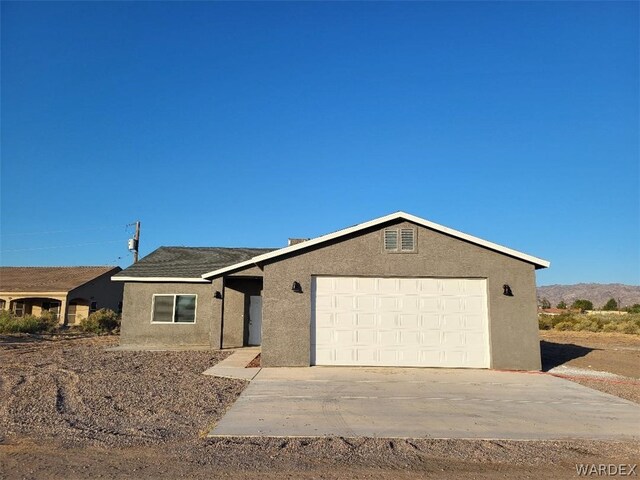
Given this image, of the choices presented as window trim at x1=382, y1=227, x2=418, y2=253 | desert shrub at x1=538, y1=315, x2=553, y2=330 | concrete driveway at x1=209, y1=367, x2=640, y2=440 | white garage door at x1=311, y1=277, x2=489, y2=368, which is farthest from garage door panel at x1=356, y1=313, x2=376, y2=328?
desert shrub at x1=538, y1=315, x2=553, y2=330

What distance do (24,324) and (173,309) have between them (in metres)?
10.7

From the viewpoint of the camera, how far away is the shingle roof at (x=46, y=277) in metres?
29.2

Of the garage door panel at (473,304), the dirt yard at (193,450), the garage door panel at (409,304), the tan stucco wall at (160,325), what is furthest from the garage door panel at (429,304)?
the tan stucco wall at (160,325)

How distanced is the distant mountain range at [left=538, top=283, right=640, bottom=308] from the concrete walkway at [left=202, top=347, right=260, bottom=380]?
106m

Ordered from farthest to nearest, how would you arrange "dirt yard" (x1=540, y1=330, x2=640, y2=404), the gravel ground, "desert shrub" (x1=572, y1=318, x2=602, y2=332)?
"desert shrub" (x1=572, y1=318, x2=602, y2=332)
"dirt yard" (x1=540, y1=330, x2=640, y2=404)
the gravel ground

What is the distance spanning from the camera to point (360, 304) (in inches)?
499

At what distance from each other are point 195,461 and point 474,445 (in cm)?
349

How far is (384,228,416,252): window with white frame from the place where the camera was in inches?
505

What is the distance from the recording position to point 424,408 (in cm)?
795

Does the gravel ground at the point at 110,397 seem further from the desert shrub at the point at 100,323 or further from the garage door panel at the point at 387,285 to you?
the desert shrub at the point at 100,323

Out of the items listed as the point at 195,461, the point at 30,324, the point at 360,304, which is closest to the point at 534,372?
the point at 360,304

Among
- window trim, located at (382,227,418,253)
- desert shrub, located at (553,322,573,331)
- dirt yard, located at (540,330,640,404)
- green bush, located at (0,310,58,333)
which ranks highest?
window trim, located at (382,227,418,253)

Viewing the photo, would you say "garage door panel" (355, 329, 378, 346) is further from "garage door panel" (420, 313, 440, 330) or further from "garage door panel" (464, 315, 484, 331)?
"garage door panel" (464, 315, 484, 331)

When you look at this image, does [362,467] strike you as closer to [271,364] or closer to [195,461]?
[195,461]
